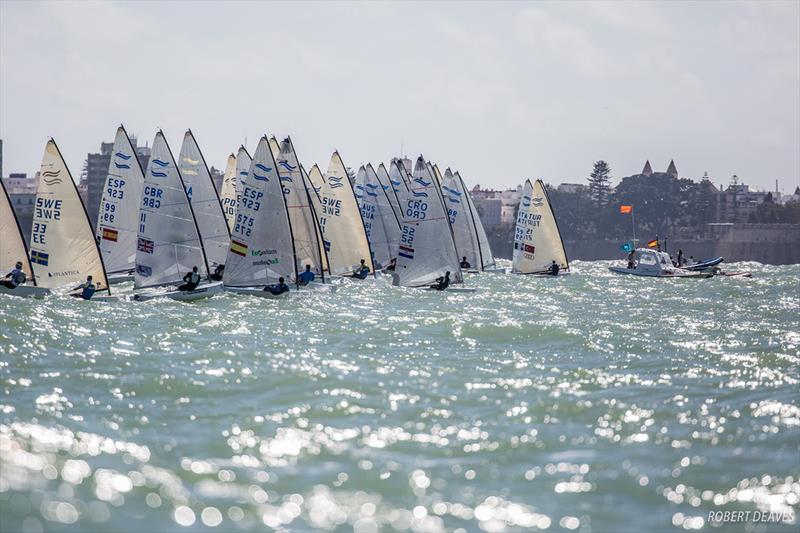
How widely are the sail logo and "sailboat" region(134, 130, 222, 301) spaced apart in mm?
2604

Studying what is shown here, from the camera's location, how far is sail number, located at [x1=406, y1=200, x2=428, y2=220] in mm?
39781

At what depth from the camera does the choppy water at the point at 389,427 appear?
32.6 feet

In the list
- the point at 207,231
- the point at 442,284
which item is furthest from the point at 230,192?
the point at 442,284

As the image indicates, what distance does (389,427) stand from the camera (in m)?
13.1

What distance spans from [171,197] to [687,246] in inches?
4226

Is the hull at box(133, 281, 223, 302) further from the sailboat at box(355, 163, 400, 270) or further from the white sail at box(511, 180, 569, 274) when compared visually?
the white sail at box(511, 180, 569, 274)

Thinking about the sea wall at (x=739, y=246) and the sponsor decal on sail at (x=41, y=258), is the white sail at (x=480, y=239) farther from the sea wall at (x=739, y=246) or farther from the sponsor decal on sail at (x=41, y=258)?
the sea wall at (x=739, y=246)

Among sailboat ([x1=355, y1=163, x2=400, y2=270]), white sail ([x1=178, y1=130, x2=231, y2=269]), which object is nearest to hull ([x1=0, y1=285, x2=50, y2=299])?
white sail ([x1=178, y1=130, x2=231, y2=269])

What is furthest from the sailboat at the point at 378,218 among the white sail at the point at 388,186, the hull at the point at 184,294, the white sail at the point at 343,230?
the hull at the point at 184,294

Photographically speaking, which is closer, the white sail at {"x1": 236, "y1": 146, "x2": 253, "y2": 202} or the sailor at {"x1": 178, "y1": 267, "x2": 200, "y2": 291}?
the sailor at {"x1": 178, "y1": 267, "x2": 200, "y2": 291}

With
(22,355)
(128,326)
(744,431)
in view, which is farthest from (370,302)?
(744,431)

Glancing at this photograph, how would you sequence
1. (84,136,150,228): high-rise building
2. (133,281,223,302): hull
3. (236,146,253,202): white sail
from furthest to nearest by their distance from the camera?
(84,136,150,228): high-rise building
(236,146,253,202): white sail
(133,281,223,302): hull

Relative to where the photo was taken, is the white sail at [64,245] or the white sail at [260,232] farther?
the white sail at [260,232]

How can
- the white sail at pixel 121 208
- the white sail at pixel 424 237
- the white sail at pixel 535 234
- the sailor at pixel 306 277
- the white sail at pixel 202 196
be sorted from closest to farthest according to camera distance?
1. the sailor at pixel 306 277
2. the white sail at pixel 202 196
3. the white sail at pixel 424 237
4. the white sail at pixel 121 208
5. the white sail at pixel 535 234
